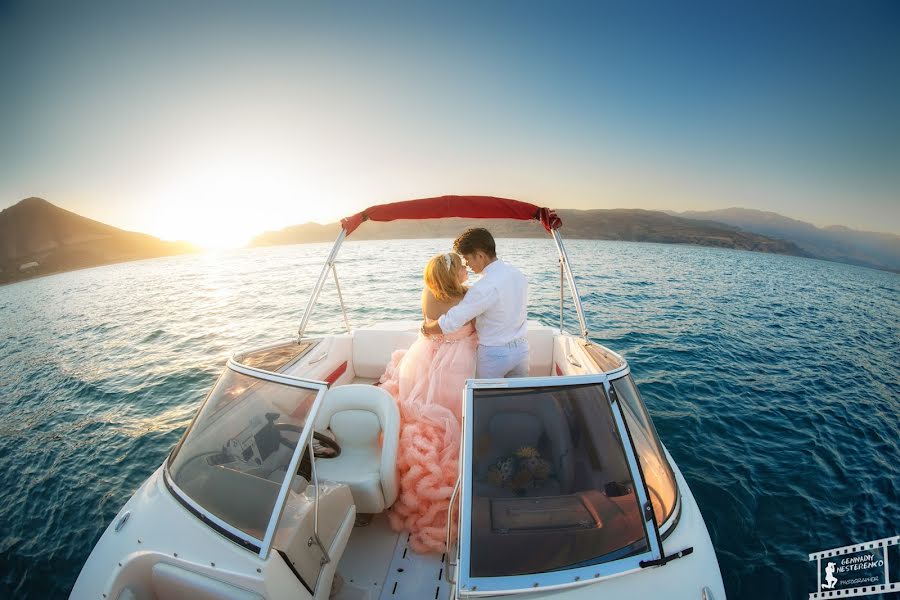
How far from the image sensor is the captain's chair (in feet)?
8.22

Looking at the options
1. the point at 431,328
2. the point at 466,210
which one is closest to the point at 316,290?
the point at 431,328

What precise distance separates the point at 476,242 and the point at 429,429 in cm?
167

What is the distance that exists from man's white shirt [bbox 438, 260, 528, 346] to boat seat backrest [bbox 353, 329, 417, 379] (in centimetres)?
212

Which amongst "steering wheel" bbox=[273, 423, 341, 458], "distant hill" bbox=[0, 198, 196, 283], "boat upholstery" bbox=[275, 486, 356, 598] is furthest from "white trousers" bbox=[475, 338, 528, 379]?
"distant hill" bbox=[0, 198, 196, 283]

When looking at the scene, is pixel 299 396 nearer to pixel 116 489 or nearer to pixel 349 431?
pixel 349 431

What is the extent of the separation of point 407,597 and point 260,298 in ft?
62.5

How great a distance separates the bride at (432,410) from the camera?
257 cm

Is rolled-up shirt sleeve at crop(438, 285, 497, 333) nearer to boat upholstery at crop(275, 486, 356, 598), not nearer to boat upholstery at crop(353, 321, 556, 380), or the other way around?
boat upholstery at crop(275, 486, 356, 598)

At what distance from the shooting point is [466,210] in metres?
3.96

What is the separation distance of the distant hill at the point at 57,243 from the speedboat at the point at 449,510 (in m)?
89.6

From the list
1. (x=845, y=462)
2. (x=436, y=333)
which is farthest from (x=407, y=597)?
(x=845, y=462)

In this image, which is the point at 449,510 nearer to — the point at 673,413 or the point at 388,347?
the point at 388,347

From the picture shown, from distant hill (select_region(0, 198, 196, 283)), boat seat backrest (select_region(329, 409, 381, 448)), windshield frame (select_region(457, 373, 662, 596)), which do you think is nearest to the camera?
windshield frame (select_region(457, 373, 662, 596))

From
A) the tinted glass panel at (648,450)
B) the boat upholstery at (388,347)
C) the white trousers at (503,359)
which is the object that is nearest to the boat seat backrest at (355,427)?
the white trousers at (503,359)
